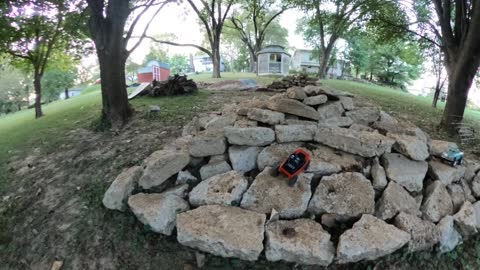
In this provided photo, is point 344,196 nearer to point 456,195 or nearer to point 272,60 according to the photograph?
→ point 456,195

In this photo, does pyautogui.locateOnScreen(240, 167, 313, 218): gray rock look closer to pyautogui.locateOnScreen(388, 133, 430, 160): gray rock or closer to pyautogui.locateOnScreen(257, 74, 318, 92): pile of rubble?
pyautogui.locateOnScreen(388, 133, 430, 160): gray rock

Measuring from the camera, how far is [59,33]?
8.30m

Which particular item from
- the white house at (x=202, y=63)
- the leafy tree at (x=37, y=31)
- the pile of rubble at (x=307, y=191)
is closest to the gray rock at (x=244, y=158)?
the pile of rubble at (x=307, y=191)

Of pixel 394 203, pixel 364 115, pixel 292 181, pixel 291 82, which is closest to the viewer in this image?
pixel 394 203

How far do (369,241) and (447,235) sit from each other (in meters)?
0.80

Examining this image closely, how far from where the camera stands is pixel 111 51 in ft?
15.5

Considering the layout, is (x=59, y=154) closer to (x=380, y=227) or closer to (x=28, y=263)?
(x=28, y=263)

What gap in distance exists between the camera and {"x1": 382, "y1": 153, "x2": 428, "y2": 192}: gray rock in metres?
2.66

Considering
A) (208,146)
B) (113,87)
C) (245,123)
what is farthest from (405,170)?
Answer: (113,87)

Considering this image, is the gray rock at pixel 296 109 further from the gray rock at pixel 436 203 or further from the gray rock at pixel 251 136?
the gray rock at pixel 436 203

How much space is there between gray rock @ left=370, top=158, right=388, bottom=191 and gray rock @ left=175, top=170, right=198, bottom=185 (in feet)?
5.53

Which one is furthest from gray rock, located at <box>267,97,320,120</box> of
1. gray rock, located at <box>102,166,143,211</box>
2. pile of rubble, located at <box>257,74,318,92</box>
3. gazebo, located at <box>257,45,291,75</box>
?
gazebo, located at <box>257,45,291,75</box>

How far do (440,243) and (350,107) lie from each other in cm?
163

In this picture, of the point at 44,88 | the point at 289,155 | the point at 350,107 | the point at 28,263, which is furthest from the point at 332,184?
the point at 44,88
